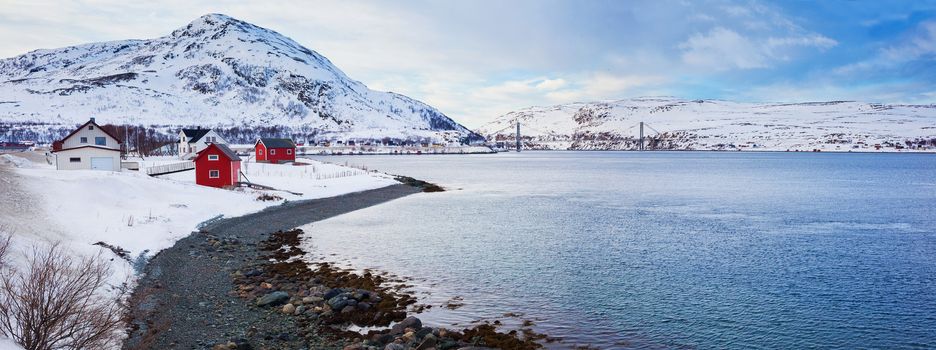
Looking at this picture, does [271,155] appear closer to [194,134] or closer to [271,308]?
[194,134]

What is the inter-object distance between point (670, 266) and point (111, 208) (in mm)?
31086

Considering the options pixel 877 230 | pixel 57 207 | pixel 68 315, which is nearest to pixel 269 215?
pixel 57 207

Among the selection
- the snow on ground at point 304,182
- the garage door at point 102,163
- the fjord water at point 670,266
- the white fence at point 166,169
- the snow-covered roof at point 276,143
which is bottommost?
the fjord water at point 670,266

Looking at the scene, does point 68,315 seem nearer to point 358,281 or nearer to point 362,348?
point 362,348

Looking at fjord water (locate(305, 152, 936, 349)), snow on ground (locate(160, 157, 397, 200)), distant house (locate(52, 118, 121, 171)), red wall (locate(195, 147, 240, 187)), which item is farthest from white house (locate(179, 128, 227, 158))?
fjord water (locate(305, 152, 936, 349))

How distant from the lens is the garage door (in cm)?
5856

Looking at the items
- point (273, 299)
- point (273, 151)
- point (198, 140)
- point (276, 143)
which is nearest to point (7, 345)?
point (273, 299)

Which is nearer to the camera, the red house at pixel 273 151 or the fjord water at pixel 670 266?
the fjord water at pixel 670 266

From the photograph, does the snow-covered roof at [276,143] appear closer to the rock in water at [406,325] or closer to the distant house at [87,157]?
the distant house at [87,157]

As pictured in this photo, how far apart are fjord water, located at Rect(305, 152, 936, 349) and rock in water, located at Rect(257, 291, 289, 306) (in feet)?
16.2

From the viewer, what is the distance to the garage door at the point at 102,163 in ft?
192

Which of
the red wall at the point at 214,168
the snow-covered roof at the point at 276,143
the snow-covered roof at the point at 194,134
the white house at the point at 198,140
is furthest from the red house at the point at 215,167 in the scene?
the snow-covered roof at the point at 194,134

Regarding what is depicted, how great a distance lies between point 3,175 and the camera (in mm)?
37219

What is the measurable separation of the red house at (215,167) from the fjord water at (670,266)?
50.8 ft
